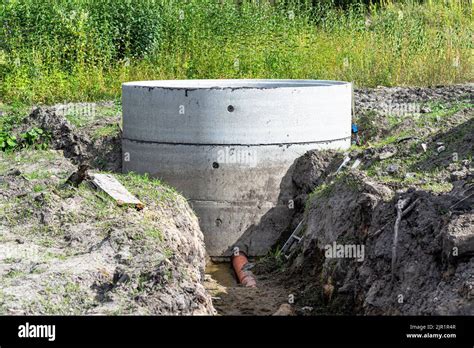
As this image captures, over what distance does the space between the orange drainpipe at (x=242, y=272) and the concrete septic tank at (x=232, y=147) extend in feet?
0.64

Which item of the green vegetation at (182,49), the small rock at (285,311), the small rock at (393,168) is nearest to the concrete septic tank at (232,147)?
the small rock at (393,168)

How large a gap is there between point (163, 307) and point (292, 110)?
15.0 feet

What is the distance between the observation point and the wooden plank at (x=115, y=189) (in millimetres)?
7879

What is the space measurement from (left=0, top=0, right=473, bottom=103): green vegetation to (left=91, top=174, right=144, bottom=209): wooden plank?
17.4ft

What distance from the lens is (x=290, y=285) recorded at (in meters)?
8.45

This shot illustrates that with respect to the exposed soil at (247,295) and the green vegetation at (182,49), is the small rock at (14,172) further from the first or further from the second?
the green vegetation at (182,49)

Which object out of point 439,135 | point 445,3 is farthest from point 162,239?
point 445,3

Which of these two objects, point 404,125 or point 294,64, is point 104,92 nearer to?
point 294,64

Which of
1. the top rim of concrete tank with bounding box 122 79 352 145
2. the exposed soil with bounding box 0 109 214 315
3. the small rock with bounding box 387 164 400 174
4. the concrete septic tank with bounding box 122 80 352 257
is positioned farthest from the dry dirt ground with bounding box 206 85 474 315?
the exposed soil with bounding box 0 109 214 315

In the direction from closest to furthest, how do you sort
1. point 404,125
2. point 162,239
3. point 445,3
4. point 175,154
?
point 162,239 < point 175,154 < point 404,125 < point 445,3

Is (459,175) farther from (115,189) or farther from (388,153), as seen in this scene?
(115,189)

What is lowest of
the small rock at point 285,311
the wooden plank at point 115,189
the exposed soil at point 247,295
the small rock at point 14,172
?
the exposed soil at point 247,295

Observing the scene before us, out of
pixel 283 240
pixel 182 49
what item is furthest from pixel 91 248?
pixel 182 49

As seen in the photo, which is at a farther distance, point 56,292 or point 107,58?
point 107,58
